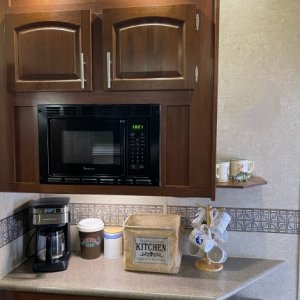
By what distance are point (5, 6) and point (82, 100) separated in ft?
1.85

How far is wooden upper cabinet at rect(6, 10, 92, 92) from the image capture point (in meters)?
1.52

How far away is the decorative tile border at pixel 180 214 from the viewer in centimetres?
183

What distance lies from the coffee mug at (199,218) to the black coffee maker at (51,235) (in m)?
0.67

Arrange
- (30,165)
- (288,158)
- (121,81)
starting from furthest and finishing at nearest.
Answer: (288,158) → (30,165) → (121,81)

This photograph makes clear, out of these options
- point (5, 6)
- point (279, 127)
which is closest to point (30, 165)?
point (5, 6)

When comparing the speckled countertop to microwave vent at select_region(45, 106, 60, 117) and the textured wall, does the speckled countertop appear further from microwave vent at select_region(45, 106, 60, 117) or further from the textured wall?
microwave vent at select_region(45, 106, 60, 117)

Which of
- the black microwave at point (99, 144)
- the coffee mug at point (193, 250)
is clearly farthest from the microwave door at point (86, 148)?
the coffee mug at point (193, 250)

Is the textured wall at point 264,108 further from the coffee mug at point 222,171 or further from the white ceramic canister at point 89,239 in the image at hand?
the white ceramic canister at point 89,239

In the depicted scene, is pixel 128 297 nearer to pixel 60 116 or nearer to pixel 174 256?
pixel 174 256

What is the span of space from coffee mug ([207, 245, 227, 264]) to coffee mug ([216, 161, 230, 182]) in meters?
0.36

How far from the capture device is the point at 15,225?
5.83ft

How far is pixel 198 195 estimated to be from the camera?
1549 mm

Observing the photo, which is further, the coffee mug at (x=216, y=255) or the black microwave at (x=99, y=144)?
the coffee mug at (x=216, y=255)

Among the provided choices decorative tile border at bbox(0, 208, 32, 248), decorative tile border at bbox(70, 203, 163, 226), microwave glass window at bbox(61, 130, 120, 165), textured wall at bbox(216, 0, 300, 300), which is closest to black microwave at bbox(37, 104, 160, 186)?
microwave glass window at bbox(61, 130, 120, 165)
